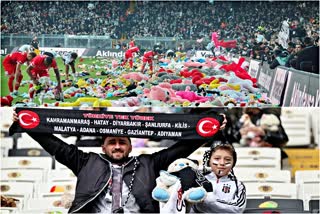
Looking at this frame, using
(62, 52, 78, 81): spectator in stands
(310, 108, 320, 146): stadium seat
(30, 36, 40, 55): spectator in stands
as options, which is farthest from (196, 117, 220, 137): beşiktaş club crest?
(310, 108, 320, 146): stadium seat

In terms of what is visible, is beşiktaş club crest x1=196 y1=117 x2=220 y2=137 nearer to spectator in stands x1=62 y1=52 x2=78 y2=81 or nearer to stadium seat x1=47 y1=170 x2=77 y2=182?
stadium seat x1=47 y1=170 x2=77 y2=182

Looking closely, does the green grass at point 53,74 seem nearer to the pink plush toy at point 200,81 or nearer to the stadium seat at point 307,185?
the pink plush toy at point 200,81

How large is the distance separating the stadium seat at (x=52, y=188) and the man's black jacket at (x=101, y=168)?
65cm

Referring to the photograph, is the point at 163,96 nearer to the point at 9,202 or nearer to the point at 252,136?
the point at 252,136

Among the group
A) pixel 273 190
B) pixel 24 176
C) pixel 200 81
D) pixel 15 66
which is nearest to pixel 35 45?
pixel 15 66

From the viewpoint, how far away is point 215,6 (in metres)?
8.13

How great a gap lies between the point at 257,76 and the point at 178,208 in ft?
6.71

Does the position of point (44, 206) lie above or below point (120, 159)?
below

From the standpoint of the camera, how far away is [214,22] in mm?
8117

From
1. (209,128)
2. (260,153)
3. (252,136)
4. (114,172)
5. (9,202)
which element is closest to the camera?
(114,172)

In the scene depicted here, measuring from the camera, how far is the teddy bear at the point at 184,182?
21.8ft

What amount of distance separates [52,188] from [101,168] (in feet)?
3.02

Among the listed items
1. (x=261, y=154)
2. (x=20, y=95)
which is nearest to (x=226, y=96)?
(x=261, y=154)

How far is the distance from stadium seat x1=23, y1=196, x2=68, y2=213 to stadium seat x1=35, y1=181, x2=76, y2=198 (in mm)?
215
